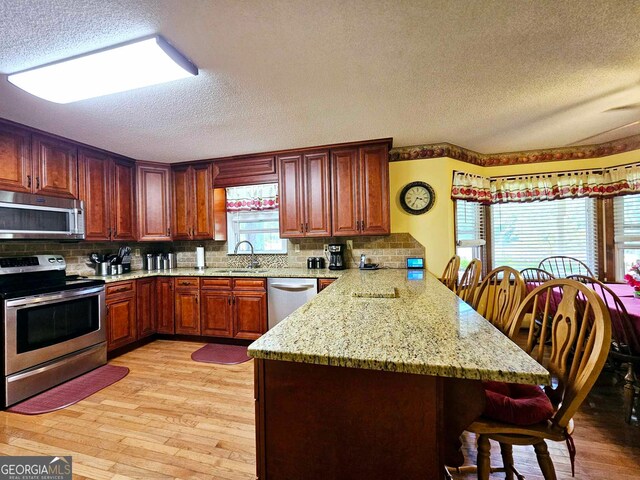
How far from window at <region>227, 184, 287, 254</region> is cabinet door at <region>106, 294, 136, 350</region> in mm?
1344

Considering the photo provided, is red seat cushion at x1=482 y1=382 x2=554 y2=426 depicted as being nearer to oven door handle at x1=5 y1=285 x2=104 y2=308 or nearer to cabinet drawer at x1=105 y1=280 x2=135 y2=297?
oven door handle at x1=5 y1=285 x2=104 y2=308

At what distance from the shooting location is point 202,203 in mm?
→ 3752

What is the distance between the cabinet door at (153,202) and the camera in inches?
145

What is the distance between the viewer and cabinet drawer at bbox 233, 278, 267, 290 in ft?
10.5

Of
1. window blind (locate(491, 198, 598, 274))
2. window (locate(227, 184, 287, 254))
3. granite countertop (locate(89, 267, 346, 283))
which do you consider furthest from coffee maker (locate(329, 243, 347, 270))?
window blind (locate(491, 198, 598, 274))

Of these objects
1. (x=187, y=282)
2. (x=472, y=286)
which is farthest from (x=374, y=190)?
(x=187, y=282)

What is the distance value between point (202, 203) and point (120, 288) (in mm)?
1375

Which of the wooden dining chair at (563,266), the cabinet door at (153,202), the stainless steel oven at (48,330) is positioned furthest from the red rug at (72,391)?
the wooden dining chair at (563,266)

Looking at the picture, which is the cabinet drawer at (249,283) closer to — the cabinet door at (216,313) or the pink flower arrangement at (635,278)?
the cabinet door at (216,313)

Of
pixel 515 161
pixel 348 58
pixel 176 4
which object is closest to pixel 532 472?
pixel 348 58

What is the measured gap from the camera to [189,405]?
2.11 m

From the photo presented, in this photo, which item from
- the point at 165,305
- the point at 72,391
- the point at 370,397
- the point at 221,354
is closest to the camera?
the point at 370,397

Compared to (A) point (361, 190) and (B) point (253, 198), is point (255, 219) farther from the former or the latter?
(A) point (361, 190)

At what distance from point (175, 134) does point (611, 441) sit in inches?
161
